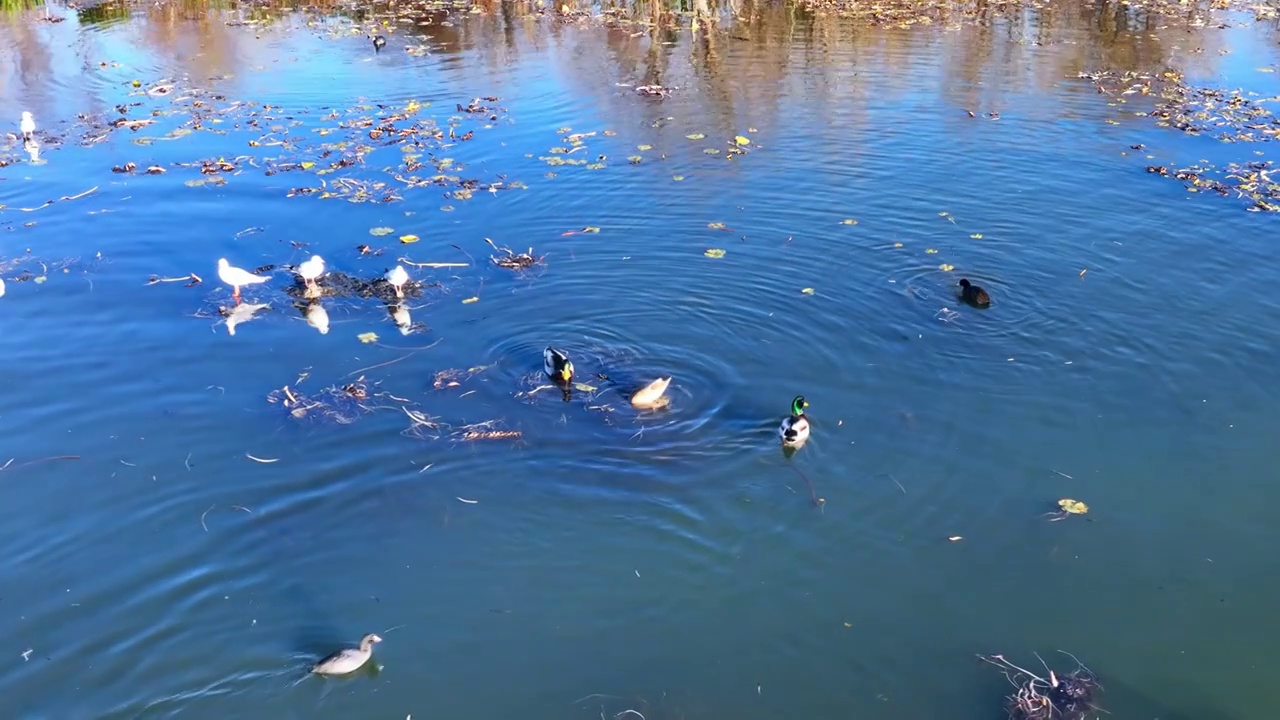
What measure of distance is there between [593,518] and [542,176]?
868cm

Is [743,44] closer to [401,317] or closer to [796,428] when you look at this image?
[401,317]

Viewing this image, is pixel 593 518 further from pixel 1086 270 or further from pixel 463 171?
pixel 463 171

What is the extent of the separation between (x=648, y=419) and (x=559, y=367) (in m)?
1.13

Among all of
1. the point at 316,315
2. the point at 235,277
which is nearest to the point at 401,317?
the point at 316,315

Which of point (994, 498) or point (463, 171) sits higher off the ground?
point (463, 171)

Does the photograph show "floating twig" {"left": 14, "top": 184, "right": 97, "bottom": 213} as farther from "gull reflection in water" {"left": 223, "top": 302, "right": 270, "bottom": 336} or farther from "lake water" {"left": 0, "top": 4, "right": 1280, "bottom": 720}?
"gull reflection in water" {"left": 223, "top": 302, "right": 270, "bottom": 336}

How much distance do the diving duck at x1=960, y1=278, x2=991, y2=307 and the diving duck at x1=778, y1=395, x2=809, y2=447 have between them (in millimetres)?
3402

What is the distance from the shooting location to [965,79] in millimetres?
20656

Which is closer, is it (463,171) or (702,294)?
(702,294)

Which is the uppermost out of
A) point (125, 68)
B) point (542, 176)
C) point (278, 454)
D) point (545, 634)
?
point (125, 68)

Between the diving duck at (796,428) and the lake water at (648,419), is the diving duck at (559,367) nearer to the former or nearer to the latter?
the lake water at (648,419)

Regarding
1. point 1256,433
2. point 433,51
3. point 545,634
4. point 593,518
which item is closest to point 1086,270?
point 1256,433

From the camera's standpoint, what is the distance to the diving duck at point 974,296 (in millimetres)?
11852

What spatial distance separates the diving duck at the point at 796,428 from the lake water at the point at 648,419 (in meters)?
0.20
